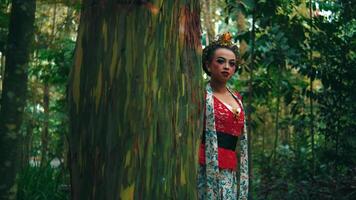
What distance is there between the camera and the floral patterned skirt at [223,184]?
282cm

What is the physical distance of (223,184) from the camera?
288 centimetres

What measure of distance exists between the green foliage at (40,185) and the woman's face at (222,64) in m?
2.80

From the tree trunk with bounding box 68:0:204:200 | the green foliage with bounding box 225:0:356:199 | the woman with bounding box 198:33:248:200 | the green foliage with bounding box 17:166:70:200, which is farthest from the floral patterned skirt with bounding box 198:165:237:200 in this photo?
the green foliage with bounding box 17:166:70:200

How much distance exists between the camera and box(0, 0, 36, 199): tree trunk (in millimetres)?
3773

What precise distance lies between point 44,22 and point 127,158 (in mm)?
9446

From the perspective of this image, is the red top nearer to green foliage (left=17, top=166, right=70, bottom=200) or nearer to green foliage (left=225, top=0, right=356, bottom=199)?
green foliage (left=225, top=0, right=356, bottom=199)

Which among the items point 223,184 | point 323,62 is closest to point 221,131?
point 223,184

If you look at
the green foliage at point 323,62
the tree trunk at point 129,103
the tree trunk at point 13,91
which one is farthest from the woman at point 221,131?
the green foliage at point 323,62

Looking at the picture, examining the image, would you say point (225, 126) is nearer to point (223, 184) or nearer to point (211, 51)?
point (223, 184)

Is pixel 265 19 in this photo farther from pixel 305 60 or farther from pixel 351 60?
pixel 351 60

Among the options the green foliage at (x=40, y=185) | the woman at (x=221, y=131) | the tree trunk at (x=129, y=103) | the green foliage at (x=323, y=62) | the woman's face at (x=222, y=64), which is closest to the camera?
the tree trunk at (x=129, y=103)

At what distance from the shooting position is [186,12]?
1526 millimetres

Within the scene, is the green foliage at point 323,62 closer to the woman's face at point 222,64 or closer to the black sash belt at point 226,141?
the woman's face at point 222,64

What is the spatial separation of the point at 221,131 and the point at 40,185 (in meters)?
3.37
